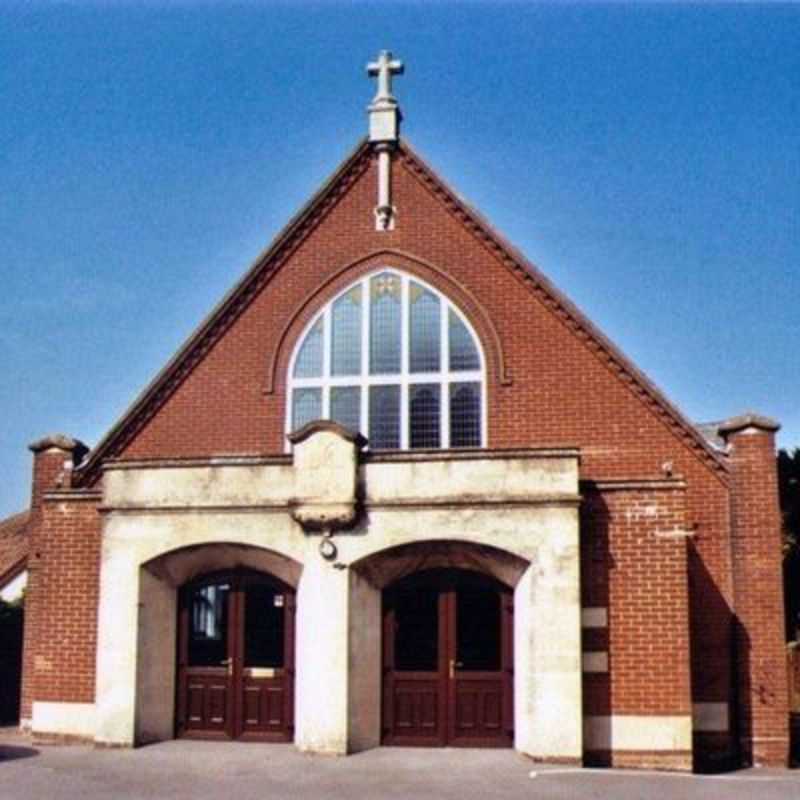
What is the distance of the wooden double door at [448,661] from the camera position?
1566 cm

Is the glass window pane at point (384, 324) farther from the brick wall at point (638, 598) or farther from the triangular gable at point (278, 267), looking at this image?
the brick wall at point (638, 598)

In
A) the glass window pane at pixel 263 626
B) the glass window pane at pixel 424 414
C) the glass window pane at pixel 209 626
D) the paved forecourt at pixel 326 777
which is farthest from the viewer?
the glass window pane at pixel 424 414

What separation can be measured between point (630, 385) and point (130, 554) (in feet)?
26.5

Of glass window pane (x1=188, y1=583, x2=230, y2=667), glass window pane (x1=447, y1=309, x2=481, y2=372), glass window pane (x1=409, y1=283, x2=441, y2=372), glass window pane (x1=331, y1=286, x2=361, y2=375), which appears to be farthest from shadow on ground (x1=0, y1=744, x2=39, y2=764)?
glass window pane (x1=447, y1=309, x2=481, y2=372)

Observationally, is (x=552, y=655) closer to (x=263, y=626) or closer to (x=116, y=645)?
(x=263, y=626)

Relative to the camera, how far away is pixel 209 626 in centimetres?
1666

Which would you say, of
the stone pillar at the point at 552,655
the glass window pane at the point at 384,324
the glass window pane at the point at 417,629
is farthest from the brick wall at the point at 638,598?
the glass window pane at the point at 384,324

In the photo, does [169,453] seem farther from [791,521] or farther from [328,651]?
[791,521]

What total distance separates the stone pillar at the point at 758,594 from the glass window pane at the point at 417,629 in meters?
4.73

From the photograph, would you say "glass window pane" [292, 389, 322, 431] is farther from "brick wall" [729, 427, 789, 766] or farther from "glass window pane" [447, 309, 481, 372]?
"brick wall" [729, 427, 789, 766]

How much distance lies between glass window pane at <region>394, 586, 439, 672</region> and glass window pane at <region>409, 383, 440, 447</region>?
10.1ft

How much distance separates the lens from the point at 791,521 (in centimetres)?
3052

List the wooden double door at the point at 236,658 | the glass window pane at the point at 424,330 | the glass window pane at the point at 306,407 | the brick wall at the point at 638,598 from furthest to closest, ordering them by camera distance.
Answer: the glass window pane at the point at 306,407, the glass window pane at the point at 424,330, the wooden double door at the point at 236,658, the brick wall at the point at 638,598

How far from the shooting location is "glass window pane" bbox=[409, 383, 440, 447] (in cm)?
1839
